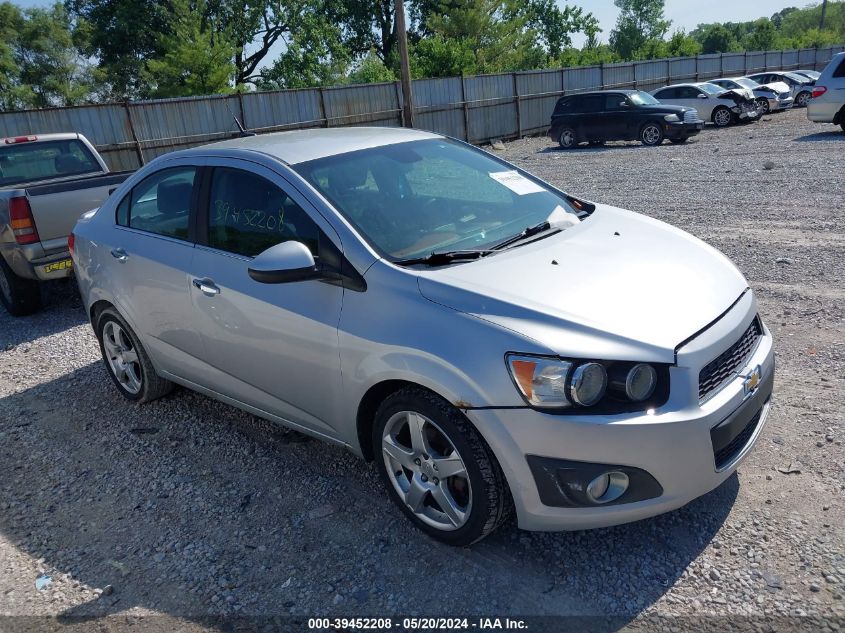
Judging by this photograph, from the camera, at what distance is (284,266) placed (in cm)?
306

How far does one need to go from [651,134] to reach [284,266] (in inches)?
677

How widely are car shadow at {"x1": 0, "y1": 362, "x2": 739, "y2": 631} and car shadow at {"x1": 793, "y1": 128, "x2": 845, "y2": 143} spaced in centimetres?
1473

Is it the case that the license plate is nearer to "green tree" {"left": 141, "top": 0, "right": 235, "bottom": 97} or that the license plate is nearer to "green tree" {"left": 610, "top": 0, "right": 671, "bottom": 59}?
"green tree" {"left": 141, "top": 0, "right": 235, "bottom": 97}

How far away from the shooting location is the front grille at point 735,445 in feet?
8.96

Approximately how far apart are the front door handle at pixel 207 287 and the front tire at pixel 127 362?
101cm

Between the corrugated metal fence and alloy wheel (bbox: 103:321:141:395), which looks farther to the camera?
the corrugated metal fence

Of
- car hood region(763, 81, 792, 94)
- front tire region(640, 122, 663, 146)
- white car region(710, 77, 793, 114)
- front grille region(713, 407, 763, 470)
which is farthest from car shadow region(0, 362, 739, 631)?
car hood region(763, 81, 792, 94)

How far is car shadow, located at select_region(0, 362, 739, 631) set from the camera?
2764 mm

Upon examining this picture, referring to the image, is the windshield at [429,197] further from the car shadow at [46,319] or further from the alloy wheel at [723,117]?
the alloy wheel at [723,117]

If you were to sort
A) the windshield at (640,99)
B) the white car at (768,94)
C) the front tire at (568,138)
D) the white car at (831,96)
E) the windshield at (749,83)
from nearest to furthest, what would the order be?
the white car at (831,96), the windshield at (640,99), the front tire at (568,138), the white car at (768,94), the windshield at (749,83)

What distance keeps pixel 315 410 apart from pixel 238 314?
67cm

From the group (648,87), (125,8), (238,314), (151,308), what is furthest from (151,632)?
(125,8)

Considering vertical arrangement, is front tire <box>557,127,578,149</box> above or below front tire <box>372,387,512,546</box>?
below

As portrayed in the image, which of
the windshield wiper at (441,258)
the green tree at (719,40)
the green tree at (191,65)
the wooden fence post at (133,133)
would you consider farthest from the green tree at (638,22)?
the windshield wiper at (441,258)
